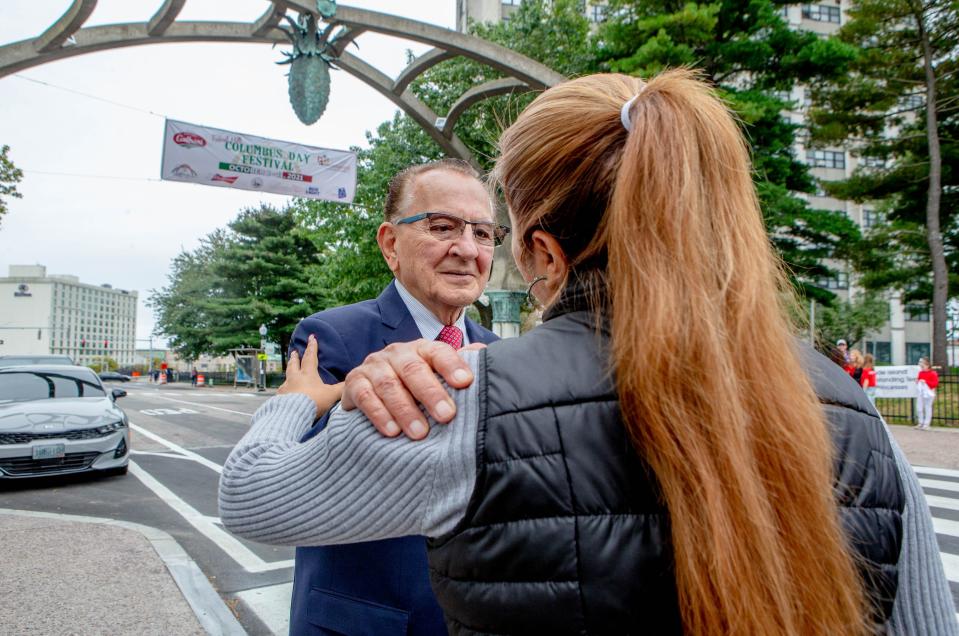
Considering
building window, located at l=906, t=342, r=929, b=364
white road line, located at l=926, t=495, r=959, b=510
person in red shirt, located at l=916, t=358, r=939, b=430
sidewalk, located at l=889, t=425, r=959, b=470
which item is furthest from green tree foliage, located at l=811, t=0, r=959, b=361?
building window, located at l=906, t=342, r=929, b=364

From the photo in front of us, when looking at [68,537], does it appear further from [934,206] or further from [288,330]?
[288,330]

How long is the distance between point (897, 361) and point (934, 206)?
119ft

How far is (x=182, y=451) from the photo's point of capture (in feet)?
38.4

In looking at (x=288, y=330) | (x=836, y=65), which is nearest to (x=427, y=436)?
(x=836, y=65)

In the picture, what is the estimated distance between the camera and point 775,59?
62.7ft

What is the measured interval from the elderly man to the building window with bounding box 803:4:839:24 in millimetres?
58284

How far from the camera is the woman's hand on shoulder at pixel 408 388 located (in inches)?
36.1

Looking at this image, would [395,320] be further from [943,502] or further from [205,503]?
[943,502]

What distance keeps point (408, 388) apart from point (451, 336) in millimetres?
1209

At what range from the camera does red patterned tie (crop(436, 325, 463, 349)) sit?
7.05 ft

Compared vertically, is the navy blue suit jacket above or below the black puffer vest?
below

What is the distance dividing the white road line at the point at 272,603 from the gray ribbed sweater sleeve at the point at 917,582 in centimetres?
354

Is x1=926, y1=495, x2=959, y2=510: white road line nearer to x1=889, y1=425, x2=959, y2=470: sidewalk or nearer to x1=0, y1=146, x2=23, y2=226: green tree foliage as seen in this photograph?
x1=889, y1=425, x2=959, y2=470: sidewalk

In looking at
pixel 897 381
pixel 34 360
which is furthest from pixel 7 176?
pixel 897 381
